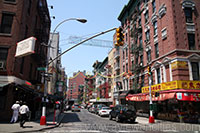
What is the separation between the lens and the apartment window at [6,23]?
1653 centimetres

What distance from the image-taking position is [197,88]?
59.1ft

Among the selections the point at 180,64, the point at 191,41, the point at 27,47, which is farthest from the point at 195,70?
the point at 27,47

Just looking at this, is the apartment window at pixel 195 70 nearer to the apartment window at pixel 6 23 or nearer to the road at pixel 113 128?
the road at pixel 113 128

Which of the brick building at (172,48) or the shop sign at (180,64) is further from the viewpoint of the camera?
the shop sign at (180,64)

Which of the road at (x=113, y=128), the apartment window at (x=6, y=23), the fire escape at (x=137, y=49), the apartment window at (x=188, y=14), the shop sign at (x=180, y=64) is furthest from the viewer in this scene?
the fire escape at (x=137, y=49)

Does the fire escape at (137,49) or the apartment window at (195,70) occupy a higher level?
the fire escape at (137,49)

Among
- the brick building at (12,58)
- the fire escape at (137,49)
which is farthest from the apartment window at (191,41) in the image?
the brick building at (12,58)

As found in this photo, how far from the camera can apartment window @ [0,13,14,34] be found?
54.2 feet

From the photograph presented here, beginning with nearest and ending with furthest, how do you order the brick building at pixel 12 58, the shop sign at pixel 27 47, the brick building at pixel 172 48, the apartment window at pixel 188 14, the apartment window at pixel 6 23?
the shop sign at pixel 27 47 → the brick building at pixel 12 58 → the apartment window at pixel 6 23 → the brick building at pixel 172 48 → the apartment window at pixel 188 14

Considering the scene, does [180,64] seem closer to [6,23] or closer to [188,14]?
[188,14]

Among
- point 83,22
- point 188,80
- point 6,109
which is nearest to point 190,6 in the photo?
point 188,80

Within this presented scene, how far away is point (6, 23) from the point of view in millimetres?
16656

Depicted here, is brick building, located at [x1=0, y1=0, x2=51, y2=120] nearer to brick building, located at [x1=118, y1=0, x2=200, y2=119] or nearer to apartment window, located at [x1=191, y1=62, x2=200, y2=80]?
brick building, located at [x1=118, y1=0, x2=200, y2=119]

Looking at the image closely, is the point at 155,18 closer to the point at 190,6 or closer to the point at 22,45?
the point at 190,6
